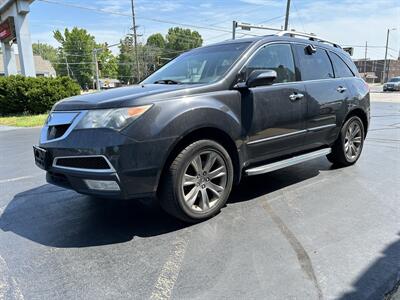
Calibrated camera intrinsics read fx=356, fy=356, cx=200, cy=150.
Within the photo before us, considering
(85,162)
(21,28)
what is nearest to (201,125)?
(85,162)

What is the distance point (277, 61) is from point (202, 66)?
951mm

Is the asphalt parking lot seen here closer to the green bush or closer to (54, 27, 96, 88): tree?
the green bush

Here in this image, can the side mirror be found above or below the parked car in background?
above

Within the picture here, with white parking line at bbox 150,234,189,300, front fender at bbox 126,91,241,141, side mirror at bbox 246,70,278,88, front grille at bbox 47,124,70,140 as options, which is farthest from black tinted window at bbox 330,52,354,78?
front grille at bbox 47,124,70,140

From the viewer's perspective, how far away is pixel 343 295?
2414mm

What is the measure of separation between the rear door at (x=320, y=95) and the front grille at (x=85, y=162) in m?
2.80

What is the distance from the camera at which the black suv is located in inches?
124

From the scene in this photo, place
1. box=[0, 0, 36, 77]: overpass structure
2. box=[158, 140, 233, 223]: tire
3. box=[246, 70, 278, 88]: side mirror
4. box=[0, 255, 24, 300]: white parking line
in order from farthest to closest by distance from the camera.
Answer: box=[0, 0, 36, 77]: overpass structure, box=[246, 70, 278, 88]: side mirror, box=[158, 140, 233, 223]: tire, box=[0, 255, 24, 300]: white parking line

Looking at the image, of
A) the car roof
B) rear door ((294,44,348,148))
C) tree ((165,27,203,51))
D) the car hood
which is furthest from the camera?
tree ((165,27,203,51))

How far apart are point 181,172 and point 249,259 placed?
3.32 feet

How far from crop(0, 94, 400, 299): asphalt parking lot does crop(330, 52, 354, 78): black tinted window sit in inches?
65.7

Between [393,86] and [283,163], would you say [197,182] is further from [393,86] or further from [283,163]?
[393,86]

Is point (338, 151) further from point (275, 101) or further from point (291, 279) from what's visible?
point (291, 279)

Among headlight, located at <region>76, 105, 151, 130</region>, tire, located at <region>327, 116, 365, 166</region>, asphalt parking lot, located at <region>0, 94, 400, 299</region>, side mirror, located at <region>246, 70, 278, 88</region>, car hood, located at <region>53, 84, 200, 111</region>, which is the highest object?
side mirror, located at <region>246, 70, 278, 88</region>
